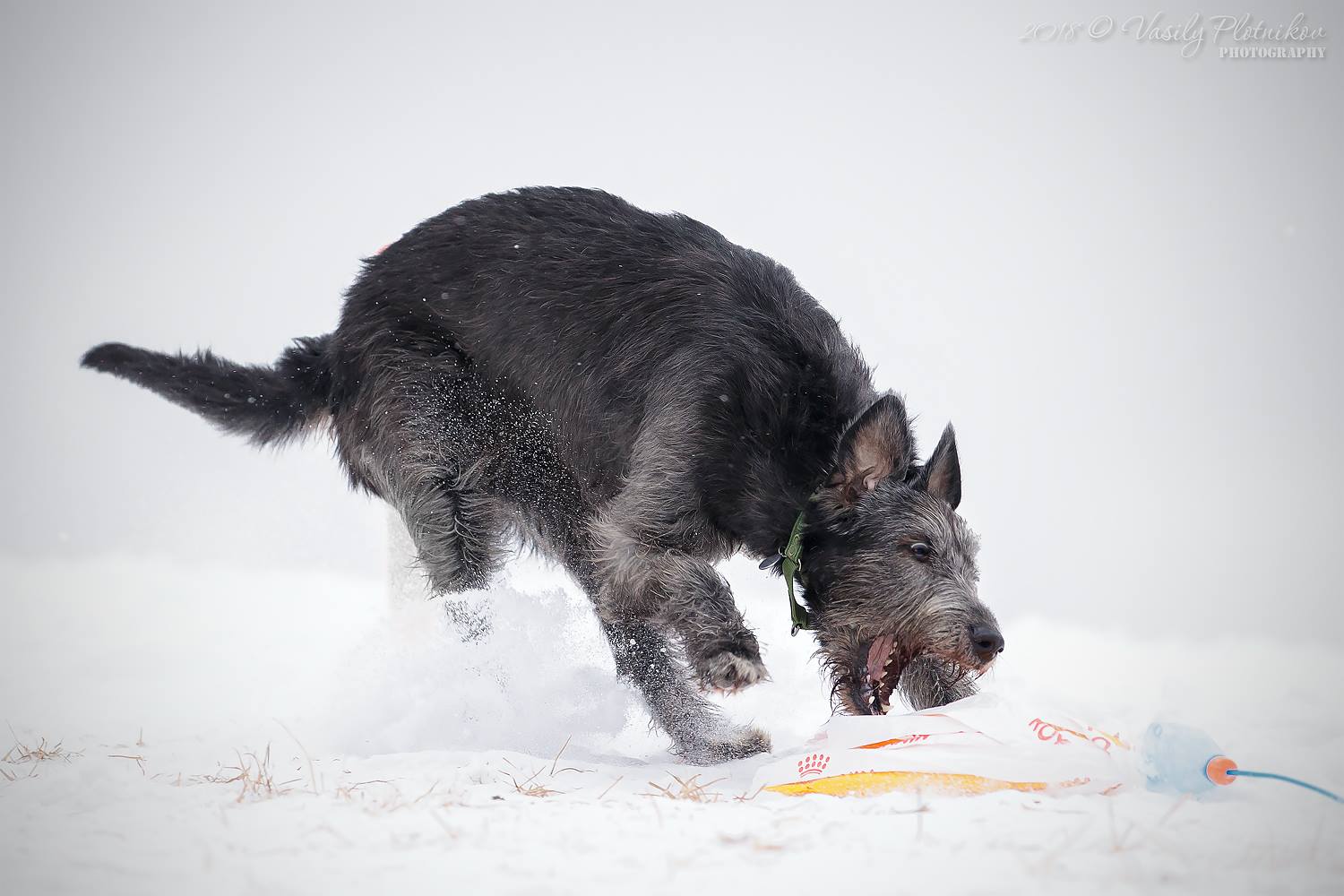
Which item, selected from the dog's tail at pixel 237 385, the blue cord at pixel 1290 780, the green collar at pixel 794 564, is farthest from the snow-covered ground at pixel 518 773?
the dog's tail at pixel 237 385

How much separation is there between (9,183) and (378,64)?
52.2ft

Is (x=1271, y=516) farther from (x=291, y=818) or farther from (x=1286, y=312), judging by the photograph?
(x=291, y=818)

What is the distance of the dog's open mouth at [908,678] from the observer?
358 centimetres

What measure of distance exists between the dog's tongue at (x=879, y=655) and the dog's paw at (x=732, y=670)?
1.46ft

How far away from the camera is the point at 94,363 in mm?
4512

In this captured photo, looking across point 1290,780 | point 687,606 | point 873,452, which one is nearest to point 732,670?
point 687,606

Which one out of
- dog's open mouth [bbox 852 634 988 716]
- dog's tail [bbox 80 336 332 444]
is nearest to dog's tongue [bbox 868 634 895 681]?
dog's open mouth [bbox 852 634 988 716]

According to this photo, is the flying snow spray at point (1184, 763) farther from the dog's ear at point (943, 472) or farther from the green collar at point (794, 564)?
the green collar at point (794, 564)

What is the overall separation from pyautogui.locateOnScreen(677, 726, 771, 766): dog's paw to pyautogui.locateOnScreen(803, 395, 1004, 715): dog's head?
741 millimetres

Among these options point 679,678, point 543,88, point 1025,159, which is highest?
point 543,88

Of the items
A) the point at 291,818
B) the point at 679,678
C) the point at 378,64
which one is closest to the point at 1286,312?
the point at 679,678

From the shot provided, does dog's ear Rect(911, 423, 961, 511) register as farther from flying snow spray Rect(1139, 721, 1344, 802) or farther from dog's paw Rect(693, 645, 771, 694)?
flying snow spray Rect(1139, 721, 1344, 802)

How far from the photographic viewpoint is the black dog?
3.58 metres

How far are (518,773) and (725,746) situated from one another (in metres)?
1.21
